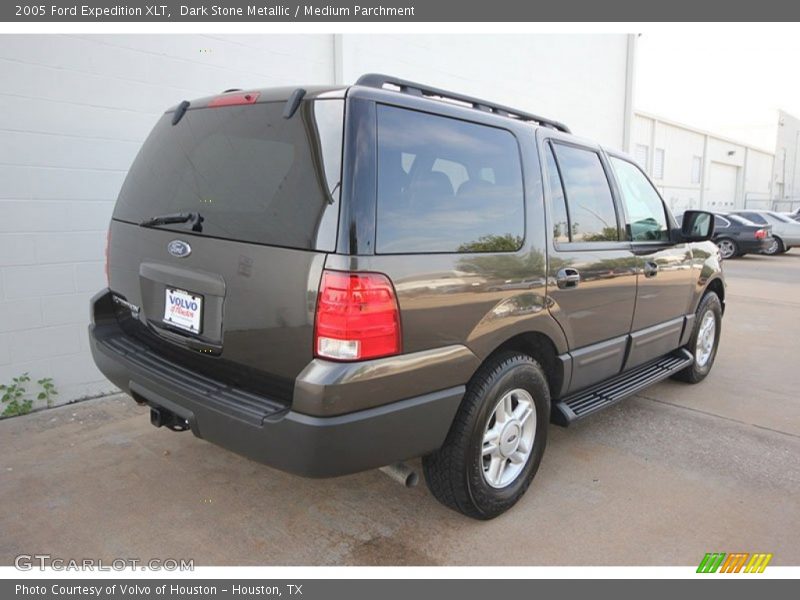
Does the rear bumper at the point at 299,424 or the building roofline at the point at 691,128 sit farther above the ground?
the building roofline at the point at 691,128

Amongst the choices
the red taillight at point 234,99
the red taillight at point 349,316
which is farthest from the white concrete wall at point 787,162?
the red taillight at point 349,316

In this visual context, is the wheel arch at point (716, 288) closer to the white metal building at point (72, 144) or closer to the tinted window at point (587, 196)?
the tinted window at point (587, 196)

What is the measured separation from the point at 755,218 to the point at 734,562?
17.8 m

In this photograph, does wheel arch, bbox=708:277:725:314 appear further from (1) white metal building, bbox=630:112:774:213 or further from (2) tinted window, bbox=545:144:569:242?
(1) white metal building, bbox=630:112:774:213

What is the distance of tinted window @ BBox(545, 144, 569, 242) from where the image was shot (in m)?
3.13

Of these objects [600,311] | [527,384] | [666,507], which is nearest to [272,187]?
[527,384]

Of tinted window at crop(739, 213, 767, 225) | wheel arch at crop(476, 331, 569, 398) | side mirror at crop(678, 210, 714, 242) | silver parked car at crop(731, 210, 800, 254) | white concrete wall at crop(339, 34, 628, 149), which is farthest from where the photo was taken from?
silver parked car at crop(731, 210, 800, 254)

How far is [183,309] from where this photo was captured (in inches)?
101

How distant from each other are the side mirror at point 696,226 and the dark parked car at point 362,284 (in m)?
1.21

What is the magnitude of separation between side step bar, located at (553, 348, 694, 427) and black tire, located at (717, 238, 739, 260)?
14.5m

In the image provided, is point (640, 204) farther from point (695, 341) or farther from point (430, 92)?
point (430, 92)

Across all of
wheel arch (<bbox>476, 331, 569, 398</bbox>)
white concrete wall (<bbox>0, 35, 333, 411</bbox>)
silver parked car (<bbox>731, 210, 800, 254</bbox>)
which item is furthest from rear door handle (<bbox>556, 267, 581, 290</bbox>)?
silver parked car (<bbox>731, 210, 800, 254</bbox>)

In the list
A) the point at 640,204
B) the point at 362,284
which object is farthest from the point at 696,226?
the point at 362,284

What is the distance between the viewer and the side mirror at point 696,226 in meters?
4.27
